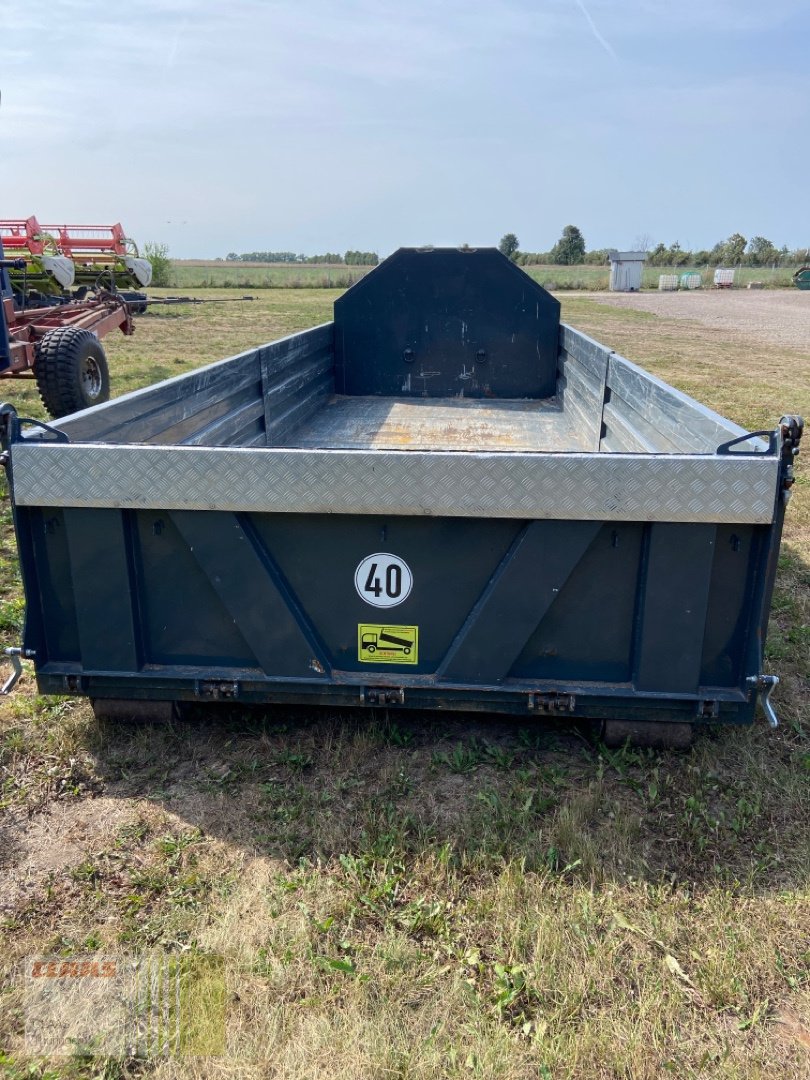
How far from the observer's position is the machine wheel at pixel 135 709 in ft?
9.42

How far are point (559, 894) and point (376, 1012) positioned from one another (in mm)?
596

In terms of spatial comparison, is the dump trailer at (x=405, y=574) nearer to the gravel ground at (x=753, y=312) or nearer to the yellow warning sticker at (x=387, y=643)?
the yellow warning sticker at (x=387, y=643)

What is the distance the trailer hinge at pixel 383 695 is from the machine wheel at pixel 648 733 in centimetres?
67

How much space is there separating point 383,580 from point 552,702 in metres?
0.63

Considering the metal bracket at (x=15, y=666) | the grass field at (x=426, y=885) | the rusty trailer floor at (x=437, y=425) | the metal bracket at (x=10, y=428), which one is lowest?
the grass field at (x=426, y=885)

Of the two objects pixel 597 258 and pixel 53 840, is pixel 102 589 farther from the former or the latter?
pixel 597 258

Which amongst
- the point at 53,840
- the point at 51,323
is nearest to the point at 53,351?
the point at 51,323

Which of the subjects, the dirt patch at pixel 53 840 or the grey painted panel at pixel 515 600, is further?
the grey painted panel at pixel 515 600

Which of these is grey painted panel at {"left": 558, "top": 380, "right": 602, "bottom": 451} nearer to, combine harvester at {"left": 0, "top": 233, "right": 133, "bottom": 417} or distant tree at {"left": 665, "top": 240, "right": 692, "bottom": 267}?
combine harvester at {"left": 0, "top": 233, "right": 133, "bottom": 417}

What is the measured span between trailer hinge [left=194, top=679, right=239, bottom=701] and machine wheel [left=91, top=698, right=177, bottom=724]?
21cm

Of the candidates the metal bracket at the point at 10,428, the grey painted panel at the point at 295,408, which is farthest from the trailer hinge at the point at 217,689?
the grey painted panel at the point at 295,408

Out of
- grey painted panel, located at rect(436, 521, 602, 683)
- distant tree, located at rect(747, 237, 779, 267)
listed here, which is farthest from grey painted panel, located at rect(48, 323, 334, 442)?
distant tree, located at rect(747, 237, 779, 267)

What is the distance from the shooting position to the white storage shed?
47.3 meters

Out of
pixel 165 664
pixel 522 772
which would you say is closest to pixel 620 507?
pixel 522 772
